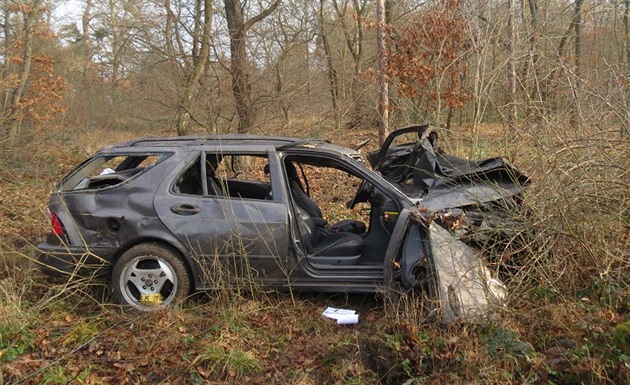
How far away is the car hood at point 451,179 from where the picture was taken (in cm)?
433

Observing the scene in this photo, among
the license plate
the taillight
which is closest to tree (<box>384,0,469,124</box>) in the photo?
the license plate

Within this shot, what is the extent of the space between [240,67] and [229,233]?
7268 mm

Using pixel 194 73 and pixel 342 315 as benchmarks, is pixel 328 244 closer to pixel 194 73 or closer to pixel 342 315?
pixel 342 315

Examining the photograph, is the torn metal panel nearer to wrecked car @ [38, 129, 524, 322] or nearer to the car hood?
wrecked car @ [38, 129, 524, 322]

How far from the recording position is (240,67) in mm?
10797

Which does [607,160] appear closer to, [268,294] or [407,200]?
[407,200]

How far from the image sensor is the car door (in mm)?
4336

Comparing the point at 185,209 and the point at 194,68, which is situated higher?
the point at 194,68

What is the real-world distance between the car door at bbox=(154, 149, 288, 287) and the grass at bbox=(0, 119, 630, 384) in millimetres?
220

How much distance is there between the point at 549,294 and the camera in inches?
155

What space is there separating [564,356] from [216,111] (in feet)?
30.4

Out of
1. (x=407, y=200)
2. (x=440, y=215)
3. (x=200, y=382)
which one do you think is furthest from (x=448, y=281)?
(x=200, y=382)

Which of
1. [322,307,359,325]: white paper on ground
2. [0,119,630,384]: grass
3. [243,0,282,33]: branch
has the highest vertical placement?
[243,0,282,33]: branch

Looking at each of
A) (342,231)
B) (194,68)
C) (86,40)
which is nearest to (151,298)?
(342,231)
